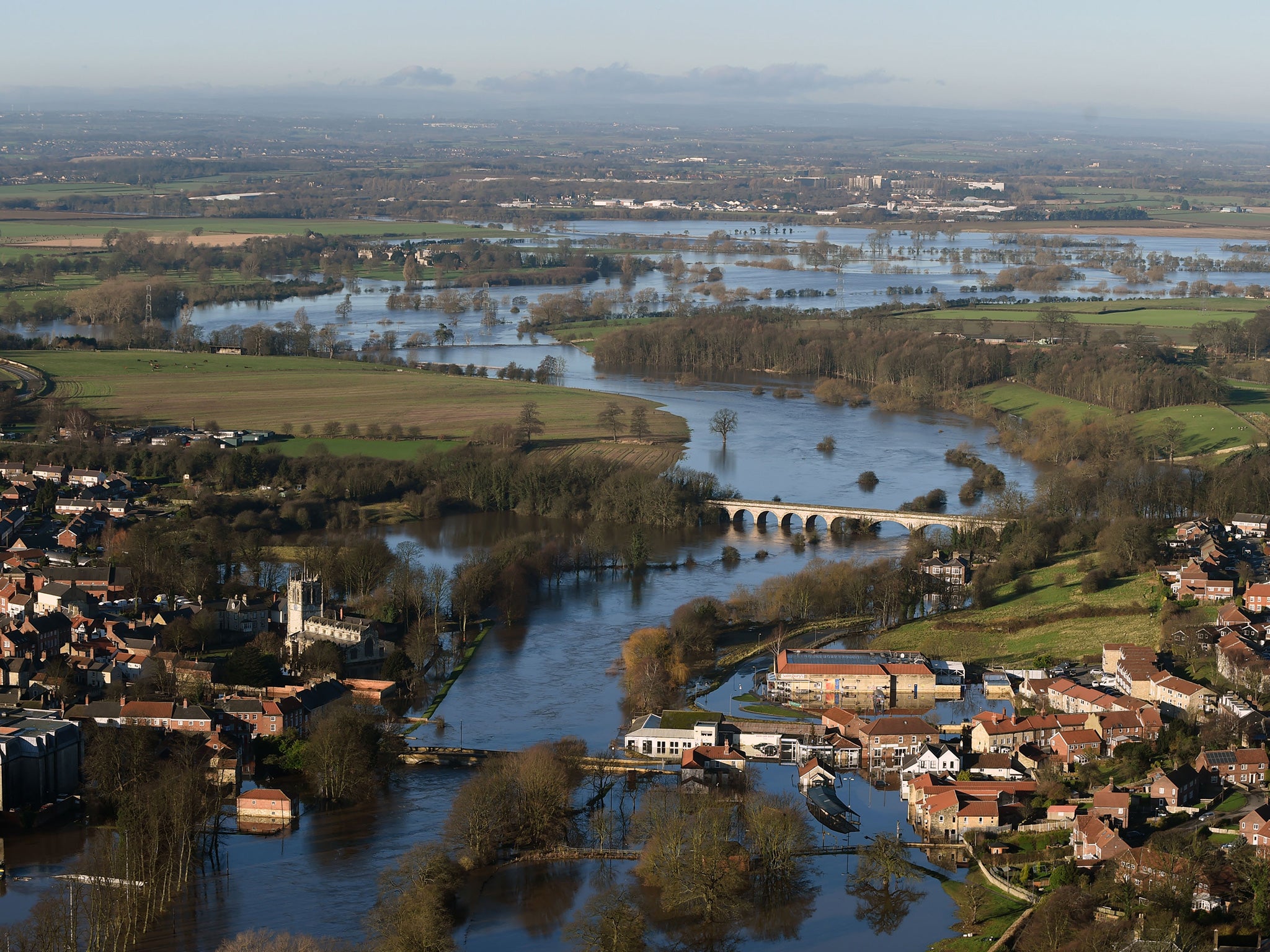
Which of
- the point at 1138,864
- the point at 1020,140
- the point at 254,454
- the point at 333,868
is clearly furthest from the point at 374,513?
the point at 1020,140

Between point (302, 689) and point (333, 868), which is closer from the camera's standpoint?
point (333, 868)

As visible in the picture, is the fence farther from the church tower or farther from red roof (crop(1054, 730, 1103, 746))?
the church tower

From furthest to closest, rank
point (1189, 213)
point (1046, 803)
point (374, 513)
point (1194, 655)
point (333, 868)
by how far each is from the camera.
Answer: point (1189, 213)
point (374, 513)
point (1194, 655)
point (1046, 803)
point (333, 868)

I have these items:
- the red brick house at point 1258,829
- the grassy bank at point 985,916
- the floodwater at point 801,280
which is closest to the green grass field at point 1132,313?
the floodwater at point 801,280

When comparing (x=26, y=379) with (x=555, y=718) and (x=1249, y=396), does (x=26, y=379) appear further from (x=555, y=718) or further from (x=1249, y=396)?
(x=1249, y=396)

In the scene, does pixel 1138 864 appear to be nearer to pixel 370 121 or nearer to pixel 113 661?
pixel 113 661

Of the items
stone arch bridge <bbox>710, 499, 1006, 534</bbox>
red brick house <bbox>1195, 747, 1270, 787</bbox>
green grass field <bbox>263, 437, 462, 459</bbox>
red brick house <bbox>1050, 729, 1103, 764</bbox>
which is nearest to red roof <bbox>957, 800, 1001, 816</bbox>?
red brick house <bbox>1050, 729, 1103, 764</bbox>

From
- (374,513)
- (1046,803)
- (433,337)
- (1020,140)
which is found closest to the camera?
(1046,803)
